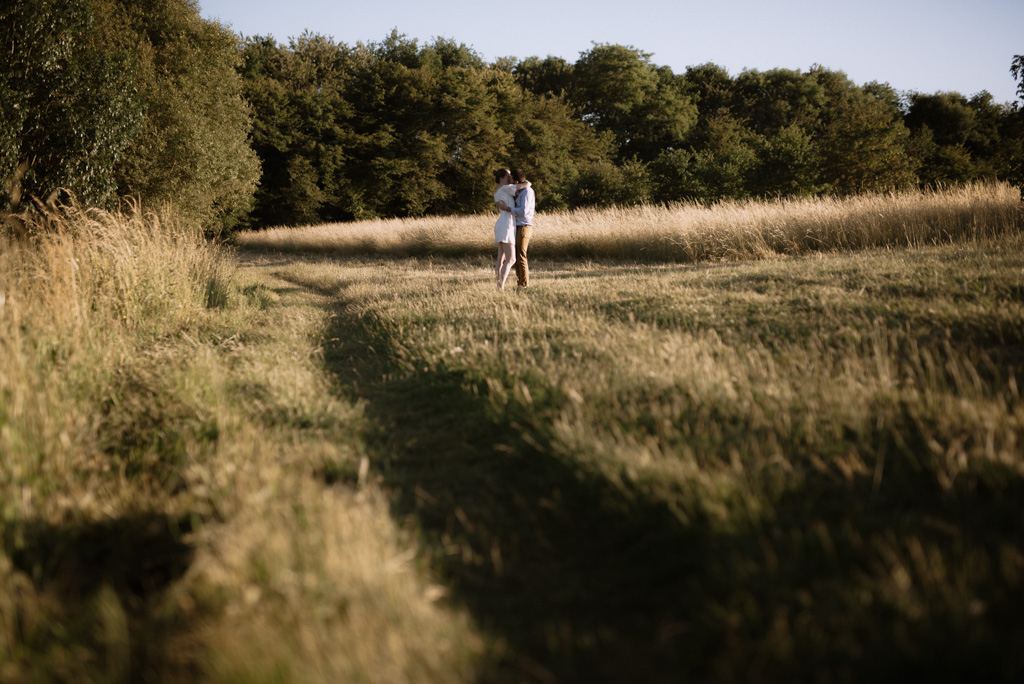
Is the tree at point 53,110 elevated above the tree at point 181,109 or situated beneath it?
situated beneath

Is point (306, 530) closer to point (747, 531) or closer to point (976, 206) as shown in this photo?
point (747, 531)

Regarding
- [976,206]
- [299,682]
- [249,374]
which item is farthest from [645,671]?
[976,206]

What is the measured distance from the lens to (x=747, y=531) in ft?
7.16

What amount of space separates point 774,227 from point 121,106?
1371 cm

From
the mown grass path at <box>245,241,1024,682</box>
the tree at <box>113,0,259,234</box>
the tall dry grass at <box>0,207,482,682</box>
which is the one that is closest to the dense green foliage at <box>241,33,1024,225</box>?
the tree at <box>113,0,259,234</box>

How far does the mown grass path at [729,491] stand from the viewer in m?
1.77

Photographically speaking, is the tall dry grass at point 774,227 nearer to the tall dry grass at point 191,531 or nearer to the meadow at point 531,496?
the meadow at point 531,496

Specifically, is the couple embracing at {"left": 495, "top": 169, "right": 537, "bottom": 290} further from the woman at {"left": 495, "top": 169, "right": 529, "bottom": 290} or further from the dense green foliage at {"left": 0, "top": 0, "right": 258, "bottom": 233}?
the dense green foliage at {"left": 0, "top": 0, "right": 258, "bottom": 233}

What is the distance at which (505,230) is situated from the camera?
375 inches

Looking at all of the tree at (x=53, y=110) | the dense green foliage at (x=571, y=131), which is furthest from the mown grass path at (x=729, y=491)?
the dense green foliage at (x=571, y=131)

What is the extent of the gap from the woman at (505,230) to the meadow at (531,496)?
143 inches

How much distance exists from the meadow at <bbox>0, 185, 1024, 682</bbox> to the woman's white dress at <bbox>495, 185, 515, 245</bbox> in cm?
374

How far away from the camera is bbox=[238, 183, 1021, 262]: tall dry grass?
10.8 m

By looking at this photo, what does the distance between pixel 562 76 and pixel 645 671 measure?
60.0 m
